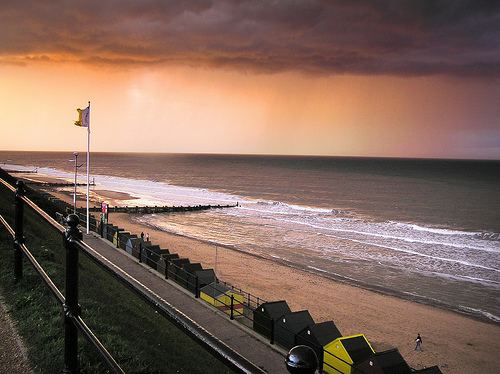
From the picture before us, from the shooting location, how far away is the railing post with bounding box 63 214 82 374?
6.22 ft

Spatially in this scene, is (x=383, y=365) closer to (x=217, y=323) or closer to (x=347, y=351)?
(x=347, y=351)

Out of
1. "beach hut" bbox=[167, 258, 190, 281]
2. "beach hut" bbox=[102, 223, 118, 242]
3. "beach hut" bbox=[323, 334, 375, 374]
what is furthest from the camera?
"beach hut" bbox=[102, 223, 118, 242]

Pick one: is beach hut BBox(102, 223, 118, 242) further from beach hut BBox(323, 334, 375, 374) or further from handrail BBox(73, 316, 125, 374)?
handrail BBox(73, 316, 125, 374)

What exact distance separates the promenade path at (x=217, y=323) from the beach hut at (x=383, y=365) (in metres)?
2.90

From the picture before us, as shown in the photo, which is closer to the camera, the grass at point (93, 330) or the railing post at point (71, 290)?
the railing post at point (71, 290)

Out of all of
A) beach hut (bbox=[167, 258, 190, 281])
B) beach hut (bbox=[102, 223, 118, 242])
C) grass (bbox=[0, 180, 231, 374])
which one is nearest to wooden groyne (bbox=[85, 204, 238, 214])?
beach hut (bbox=[102, 223, 118, 242])

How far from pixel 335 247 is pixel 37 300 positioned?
3375 cm

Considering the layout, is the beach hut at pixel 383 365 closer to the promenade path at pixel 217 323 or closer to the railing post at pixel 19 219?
the promenade path at pixel 217 323

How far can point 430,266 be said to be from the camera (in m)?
31.5

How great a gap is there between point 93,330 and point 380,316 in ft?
63.8

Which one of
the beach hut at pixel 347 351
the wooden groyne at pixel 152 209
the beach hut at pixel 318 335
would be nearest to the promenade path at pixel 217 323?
the beach hut at pixel 318 335

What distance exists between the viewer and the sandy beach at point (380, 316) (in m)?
17.8

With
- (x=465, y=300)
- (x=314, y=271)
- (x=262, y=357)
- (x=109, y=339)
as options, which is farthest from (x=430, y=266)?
(x=109, y=339)

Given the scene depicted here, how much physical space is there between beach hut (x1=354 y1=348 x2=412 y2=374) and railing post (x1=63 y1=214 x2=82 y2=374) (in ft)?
37.8
